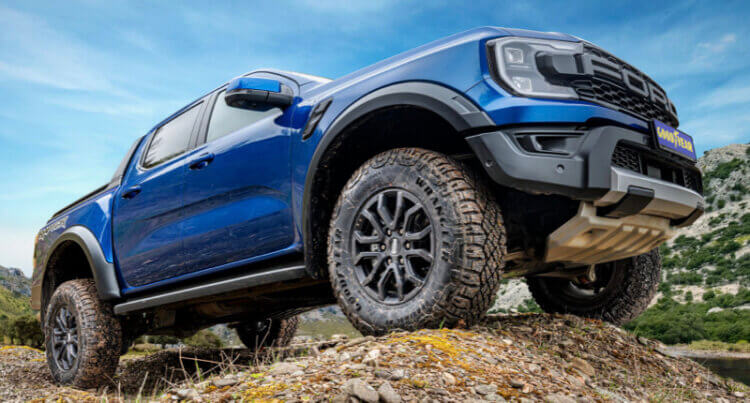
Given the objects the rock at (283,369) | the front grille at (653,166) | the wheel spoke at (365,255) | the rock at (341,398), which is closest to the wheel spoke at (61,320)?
the rock at (283,369)

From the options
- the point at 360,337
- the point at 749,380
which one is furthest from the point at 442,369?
the point at 749,380

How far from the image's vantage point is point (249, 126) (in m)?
3.70

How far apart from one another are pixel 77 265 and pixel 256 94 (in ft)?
11.8

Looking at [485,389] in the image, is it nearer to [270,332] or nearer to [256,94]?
[256,94]

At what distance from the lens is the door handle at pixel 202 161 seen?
12.6 ft

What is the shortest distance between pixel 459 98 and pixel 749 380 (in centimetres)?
339

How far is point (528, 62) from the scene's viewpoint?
8.61ft

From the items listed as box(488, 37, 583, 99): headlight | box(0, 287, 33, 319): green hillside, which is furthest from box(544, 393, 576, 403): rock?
box(0, 287, 33, 319): green hillside

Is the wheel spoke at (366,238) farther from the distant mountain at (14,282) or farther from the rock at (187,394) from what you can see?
the distant mountain at (14,282)

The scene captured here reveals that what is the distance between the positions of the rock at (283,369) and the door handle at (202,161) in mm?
1836

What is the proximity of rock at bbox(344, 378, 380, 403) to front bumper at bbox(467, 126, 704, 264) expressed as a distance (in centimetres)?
110

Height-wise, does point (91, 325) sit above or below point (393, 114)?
below

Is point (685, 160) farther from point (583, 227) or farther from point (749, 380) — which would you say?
point (749, 380)

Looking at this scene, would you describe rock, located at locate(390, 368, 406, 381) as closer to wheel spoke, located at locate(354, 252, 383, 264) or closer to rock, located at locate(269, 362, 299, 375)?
rock, located at locate(269, 362, 299, 375)
